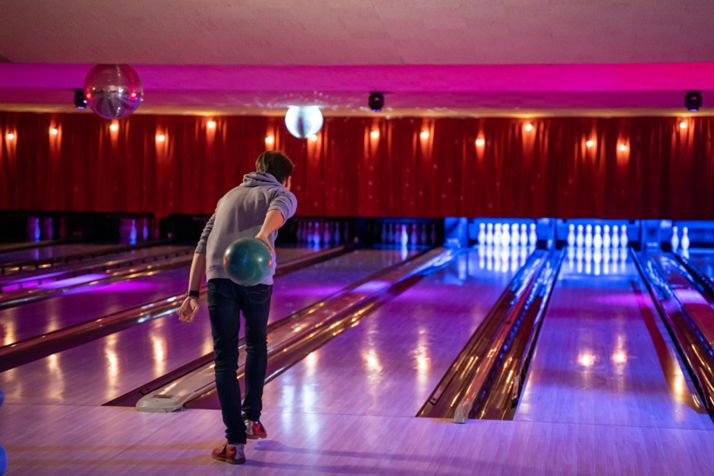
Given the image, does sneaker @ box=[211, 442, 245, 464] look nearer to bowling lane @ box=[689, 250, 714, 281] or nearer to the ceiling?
the ceiling

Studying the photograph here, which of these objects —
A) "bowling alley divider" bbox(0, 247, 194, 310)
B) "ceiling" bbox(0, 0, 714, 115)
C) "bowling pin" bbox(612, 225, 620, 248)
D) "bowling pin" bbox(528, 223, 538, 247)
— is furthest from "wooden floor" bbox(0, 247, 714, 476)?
"bowling pin" bbox(612, 225, 620, 248)

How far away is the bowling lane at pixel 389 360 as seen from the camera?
Answer: 272 centimetres

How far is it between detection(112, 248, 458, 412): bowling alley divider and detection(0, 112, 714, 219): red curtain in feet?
5.91

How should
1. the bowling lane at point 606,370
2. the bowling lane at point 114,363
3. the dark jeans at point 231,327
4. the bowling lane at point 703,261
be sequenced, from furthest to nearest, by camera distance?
the bowling lane at point 703,261 → the bowling lane at point 114,363 → the bowling lane at point 606,370 → the dark jeans at point 231,327

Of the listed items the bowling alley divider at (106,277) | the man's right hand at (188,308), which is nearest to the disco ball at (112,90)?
the bowling alley divider at (106,277)

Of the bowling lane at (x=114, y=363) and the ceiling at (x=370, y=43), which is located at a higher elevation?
the ceiling at (x=370, y=43)

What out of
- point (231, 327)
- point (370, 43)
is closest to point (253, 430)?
point (231, 327)

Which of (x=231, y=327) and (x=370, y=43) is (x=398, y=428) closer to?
(x=231, y=327)

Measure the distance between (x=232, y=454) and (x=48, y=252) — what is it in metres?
6.18

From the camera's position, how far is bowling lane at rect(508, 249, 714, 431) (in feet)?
8.41

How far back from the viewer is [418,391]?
9.54 feet

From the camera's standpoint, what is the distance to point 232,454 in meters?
2.02

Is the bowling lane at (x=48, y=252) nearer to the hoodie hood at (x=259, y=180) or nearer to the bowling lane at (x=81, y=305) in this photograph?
the bowling lane at (x=81, y=305)

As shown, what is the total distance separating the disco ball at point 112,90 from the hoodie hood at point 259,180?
6.78ft
